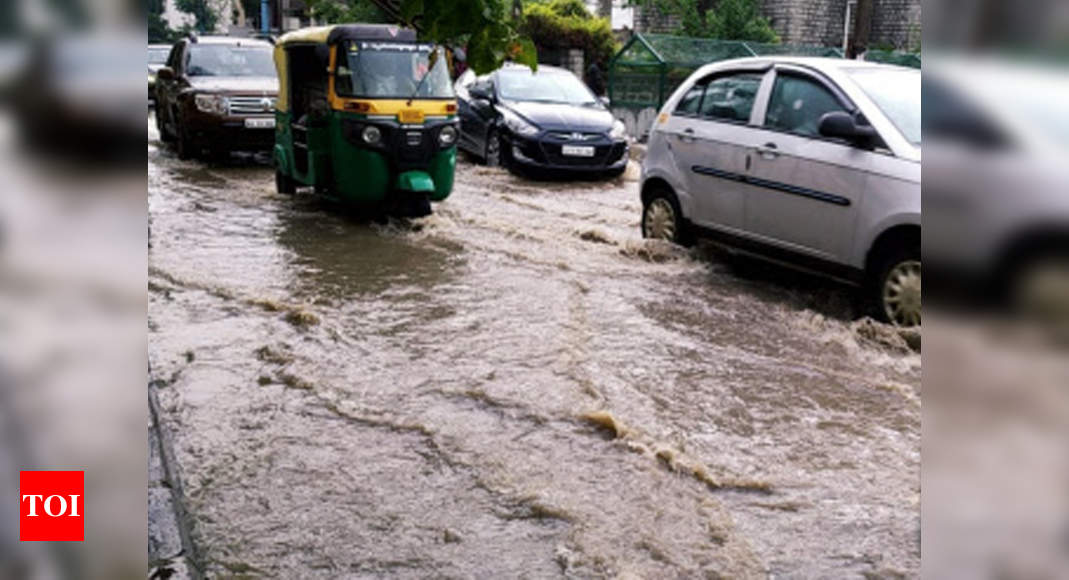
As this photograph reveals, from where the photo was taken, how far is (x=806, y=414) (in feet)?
17.7

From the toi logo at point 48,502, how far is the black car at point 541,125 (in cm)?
1315

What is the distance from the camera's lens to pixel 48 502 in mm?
775

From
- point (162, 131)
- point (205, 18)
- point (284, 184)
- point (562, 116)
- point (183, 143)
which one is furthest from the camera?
point (205, 18)

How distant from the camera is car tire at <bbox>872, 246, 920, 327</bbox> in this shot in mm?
6239

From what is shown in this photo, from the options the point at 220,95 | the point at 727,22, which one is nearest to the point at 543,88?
the point at 220,95

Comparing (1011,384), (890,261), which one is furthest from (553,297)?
(1011,384)

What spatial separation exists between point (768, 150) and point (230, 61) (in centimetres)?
1065

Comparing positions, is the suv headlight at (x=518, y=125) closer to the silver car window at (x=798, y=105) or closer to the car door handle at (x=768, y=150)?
the silver car window at (x=798, y=105)

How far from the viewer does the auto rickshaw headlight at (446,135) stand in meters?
10.1

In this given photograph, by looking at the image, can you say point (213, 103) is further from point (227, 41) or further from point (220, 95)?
point (227, 41)

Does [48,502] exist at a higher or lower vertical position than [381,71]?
lower

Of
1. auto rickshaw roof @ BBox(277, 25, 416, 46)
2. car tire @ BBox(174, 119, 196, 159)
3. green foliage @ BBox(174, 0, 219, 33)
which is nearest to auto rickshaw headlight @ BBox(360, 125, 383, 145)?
auto rickshaw roof @ BBox(277, 25, 416, 46)

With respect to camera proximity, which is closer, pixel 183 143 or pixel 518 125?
pixel 518 125

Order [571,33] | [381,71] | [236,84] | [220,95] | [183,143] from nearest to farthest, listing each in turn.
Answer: [381,71] → [220,95] → [236,84] → [183,143] → [571,33]
